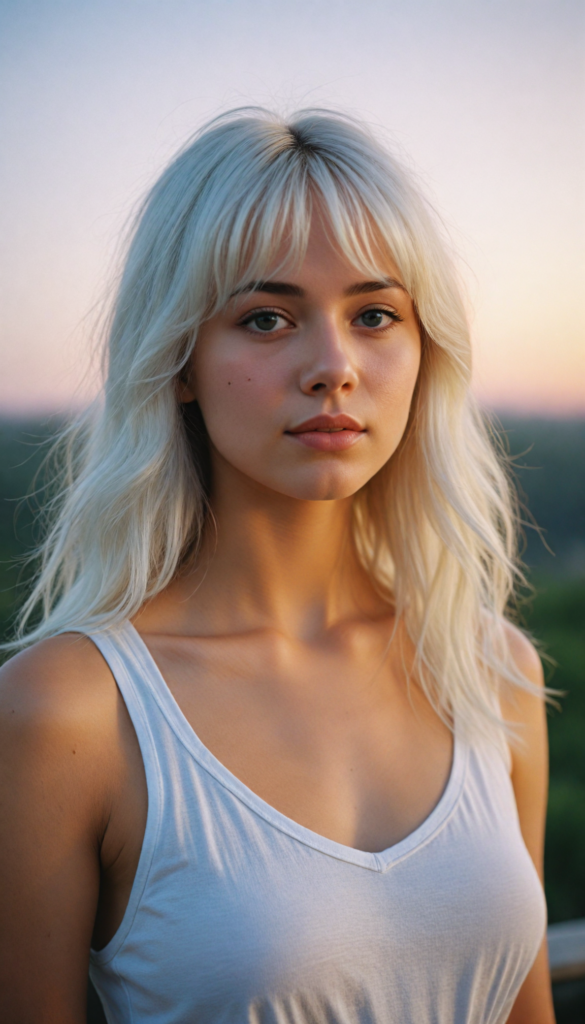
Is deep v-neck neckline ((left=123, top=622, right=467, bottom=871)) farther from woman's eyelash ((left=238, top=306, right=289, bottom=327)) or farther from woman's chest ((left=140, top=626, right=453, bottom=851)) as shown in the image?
woman's eyelash ((left=238, top=306, right=289, bottom=327))

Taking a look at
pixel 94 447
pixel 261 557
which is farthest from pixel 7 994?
pixel 94 447

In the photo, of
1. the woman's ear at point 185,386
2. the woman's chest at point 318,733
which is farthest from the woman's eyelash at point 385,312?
the woman's chest at point 318,733

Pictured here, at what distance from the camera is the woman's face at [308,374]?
126cm

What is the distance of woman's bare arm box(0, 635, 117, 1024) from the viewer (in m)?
1.14

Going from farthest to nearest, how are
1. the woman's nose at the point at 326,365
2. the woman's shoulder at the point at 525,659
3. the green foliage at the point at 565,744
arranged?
the green foliage at the point at 565,744 → the woman's shoulder at the point at 525,659 → the woman's nose at the point at 326,365

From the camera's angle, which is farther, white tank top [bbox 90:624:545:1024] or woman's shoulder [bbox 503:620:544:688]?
woman's shoulder [bbox 503:620:544:688]

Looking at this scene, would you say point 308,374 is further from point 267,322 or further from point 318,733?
point 318,733

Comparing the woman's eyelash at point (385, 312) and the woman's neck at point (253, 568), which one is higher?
the woman's eyelash at point (385, 312)

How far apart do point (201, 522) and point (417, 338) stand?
Result: 1.72 feet

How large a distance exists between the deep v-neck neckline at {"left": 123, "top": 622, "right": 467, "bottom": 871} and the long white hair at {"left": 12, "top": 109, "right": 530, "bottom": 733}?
115 mm

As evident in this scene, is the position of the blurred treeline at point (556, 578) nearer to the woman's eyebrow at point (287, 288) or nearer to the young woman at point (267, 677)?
the young woman at point (267, 677)

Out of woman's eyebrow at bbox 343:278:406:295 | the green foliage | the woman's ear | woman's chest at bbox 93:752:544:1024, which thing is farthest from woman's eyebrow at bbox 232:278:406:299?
the green foliage

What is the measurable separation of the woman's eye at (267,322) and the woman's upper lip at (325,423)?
0.16m

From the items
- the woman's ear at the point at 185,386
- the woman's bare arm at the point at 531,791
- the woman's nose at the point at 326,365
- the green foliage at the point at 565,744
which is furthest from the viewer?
the green foliage at the point at 565,744
